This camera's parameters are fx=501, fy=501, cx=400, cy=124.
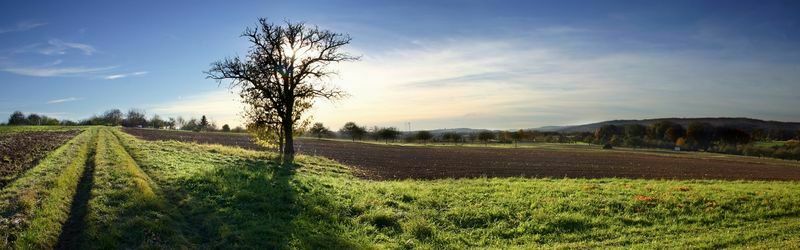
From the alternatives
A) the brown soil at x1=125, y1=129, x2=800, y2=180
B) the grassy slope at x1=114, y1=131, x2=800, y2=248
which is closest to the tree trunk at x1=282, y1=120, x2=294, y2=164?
the brown soil at x1=125, y1=129, x2=800, y2=180

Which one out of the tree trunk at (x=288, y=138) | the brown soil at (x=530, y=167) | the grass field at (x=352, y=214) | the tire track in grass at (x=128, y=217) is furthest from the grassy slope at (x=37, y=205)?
the brown soil at (x=530, y=167)

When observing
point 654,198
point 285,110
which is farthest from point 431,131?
point 654,198

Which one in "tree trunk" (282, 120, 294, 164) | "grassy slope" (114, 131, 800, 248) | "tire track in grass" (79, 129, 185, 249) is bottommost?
"grassy slope" (114, 131, 800, 248)

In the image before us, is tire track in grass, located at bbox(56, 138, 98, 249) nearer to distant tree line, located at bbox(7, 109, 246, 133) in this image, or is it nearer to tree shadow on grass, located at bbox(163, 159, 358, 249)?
tree shadow on grass, located at bbox(163, 159, 358, 249)

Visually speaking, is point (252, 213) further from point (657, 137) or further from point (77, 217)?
point (657, 137)

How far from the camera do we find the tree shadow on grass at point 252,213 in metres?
12.6

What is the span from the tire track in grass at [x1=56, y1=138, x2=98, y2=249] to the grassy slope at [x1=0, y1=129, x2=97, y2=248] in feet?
0.47

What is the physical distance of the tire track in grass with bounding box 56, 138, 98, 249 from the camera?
36.9ft

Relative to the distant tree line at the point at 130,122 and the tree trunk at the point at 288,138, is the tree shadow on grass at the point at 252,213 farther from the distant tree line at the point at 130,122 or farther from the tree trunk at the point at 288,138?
the distant tree line at the point at 130,122

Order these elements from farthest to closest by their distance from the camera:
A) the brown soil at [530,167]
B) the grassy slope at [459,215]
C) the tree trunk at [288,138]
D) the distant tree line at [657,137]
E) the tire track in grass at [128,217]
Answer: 1. the distant tree line at [657,137]
2. the tree trunk at [288,138]
3. the brown soil at [530,167]
4. the grassy slope at [459,215]
5. the tire track in grass at [128,217]

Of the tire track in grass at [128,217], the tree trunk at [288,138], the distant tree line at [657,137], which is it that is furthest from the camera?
the distant tree line at [657,137]

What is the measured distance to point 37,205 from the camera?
14.4 metres

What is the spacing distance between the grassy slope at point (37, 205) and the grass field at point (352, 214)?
0.05 m

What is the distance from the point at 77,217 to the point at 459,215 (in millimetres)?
11229
